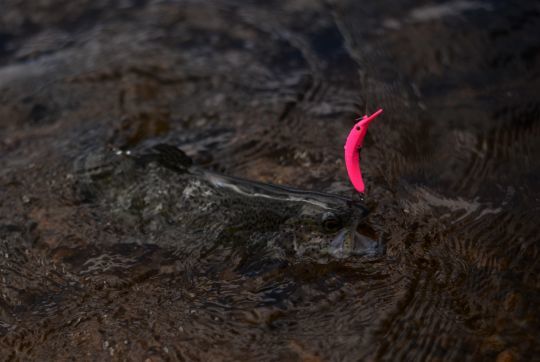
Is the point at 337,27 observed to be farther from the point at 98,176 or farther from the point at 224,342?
the point at 224,342

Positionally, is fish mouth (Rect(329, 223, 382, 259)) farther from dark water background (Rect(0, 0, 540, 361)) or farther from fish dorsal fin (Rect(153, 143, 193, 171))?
fish dorsal fin (Rect(153, 143, 193, 171))

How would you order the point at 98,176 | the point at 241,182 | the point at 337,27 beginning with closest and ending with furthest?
the point at 241,182 < the point at 98,176 < the point at 337,27

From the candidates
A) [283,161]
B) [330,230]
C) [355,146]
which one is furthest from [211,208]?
[355,146]

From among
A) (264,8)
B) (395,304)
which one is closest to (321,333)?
(395,304)

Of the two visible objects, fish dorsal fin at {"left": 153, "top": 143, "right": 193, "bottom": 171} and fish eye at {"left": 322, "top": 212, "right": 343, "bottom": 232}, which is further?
fish dorsal fin at {"left": 153, "top": 143, "right": 193, "bottom": 171}

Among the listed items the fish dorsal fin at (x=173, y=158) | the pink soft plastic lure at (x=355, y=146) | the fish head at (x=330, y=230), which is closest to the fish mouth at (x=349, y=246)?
the fish head at (x=330, y=230)

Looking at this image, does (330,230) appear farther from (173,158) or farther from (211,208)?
(173,158)

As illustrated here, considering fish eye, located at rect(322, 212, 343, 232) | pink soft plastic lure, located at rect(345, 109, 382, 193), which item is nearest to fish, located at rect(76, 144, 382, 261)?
fish eye, located at rect(322, 212, 343, 232)
